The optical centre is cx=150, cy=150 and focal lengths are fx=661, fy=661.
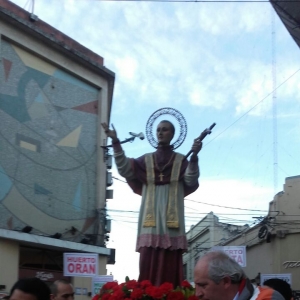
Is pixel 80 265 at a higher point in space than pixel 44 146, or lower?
lower

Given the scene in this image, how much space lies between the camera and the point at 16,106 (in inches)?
787

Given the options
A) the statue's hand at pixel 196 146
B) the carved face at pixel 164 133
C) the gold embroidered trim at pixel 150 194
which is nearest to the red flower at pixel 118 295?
the gold embroidered trim at pixel 150 194

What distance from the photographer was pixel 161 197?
7.11m

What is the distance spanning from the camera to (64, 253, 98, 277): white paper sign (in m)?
14.9

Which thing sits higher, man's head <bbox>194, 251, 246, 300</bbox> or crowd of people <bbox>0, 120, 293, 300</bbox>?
crowd of people <bbox>0, 120, 293, 300</bbox>

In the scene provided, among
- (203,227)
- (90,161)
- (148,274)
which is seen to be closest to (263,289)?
(148,274)

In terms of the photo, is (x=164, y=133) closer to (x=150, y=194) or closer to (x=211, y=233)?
(x=150, y=194)

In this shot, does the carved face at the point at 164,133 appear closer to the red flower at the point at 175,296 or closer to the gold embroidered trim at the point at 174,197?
the gold embroidered trim at the point at 174,197

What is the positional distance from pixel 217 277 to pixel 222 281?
40mm

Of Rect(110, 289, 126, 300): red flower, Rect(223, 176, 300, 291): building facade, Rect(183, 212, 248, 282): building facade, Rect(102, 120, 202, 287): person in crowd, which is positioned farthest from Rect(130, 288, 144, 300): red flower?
Rect(183, 212, 248, 282): building facade

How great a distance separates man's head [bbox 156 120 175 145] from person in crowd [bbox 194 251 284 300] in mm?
3549

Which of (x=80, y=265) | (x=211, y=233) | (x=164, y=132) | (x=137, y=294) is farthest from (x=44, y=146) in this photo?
(x=211, y=233)

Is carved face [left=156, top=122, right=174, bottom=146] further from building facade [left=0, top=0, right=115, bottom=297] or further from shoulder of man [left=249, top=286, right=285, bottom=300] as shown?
building facade [left=0, top=0, right=115, bottom=297]

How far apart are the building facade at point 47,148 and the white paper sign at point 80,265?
4.00 meters
